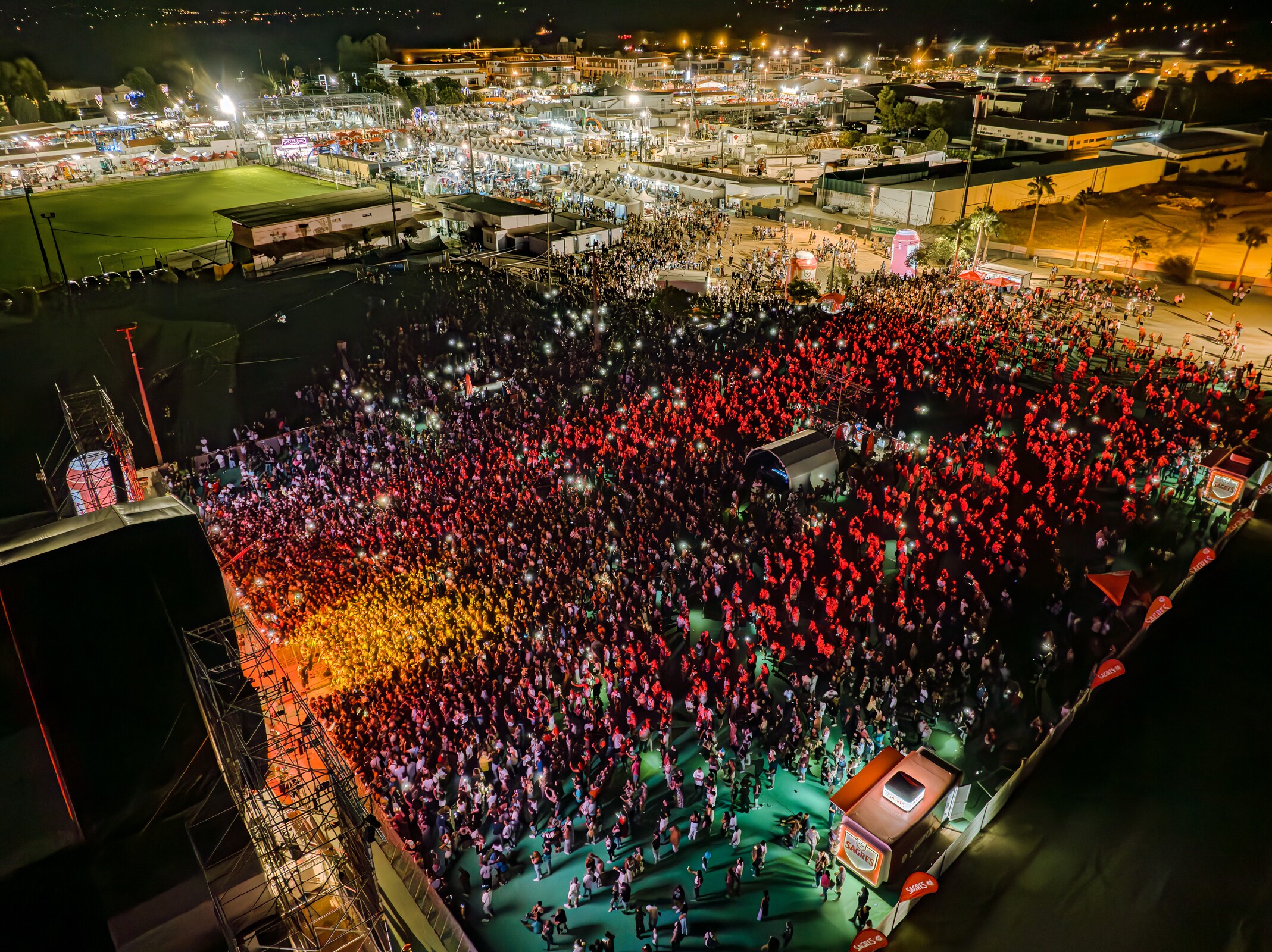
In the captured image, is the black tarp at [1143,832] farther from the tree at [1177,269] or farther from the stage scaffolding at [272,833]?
the tree at [1177,269]

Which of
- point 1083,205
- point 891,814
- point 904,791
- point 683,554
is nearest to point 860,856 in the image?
point 891,814

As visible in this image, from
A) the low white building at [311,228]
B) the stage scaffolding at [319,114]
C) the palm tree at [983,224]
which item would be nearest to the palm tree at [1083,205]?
the palm tree at [983,224]

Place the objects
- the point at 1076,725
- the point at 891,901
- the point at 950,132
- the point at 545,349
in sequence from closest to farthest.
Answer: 1. the point at 891,901
2. the point at 1076,725
3. the point at 545,349
4. the point at 950,132

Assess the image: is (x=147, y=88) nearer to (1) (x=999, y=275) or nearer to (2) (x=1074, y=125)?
(1) (x=999, y=275)

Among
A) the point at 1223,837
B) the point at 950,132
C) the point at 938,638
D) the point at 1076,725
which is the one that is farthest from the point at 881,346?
the point at 950,132

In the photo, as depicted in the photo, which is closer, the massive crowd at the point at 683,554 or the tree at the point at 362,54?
the massive crowd at the point at 683,554

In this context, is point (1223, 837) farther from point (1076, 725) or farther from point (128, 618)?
point (128, 618)

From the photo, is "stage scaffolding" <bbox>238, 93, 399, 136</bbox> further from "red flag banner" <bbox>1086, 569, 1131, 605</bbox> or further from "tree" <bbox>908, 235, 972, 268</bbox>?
"red flag banner" <bbox>1086, 569, 1131, 605</bbox>
